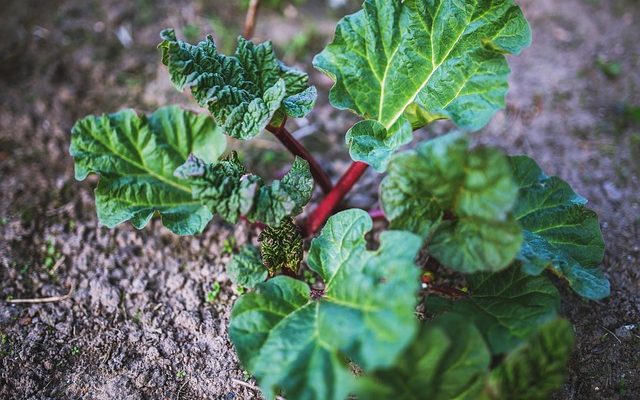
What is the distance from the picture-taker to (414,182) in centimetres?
167

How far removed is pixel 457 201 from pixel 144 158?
45.2 inches

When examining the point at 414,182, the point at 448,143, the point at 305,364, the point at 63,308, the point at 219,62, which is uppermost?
the point at 219,62

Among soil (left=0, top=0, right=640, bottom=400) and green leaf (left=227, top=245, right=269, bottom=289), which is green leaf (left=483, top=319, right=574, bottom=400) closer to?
soil (left=0, top=0, right=640, bottom=400)

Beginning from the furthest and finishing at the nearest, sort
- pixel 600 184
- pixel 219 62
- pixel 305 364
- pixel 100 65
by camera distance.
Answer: pixel 100 65 → pixel 600 184 → pixel 219 62 → pixel 305 364

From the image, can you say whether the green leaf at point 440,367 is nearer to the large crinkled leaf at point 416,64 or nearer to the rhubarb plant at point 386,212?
the rhubarb plant at point 386,212

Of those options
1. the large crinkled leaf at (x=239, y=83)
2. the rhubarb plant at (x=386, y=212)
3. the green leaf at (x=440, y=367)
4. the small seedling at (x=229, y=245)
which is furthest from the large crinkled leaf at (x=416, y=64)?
the small seedling at (x=229, y=245)

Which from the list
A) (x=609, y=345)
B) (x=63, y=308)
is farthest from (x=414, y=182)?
(x=63, y=308)

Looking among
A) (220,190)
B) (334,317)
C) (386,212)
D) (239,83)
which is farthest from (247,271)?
(239,83)

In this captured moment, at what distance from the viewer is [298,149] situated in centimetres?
214

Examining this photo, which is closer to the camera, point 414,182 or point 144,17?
point 414,182

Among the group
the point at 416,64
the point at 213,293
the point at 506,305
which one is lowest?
the point at 213,293

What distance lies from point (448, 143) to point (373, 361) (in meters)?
0.61

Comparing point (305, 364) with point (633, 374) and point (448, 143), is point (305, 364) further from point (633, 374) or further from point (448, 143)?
point (633, 374)

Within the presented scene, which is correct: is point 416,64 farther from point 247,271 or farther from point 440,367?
point 440,367
